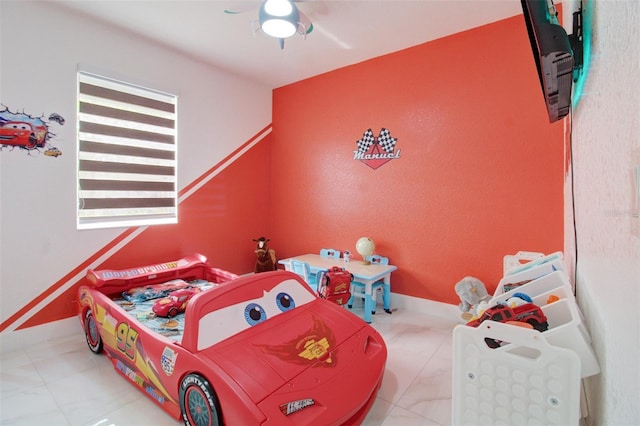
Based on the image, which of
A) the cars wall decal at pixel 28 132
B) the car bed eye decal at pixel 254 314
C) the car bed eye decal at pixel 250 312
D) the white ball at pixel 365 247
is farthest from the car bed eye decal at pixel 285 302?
the cars wall decal at pixel 28 132

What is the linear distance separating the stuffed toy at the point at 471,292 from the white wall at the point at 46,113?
3098 mm

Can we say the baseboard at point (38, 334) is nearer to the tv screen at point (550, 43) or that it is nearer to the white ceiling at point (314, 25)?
the white ceiling at point (314, 25)

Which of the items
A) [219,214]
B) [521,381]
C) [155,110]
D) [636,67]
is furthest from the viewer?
[219,214]

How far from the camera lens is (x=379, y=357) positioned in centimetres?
183

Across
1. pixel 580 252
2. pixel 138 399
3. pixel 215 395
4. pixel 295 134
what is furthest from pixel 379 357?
pixel 295 134

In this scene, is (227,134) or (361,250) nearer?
(361,250)

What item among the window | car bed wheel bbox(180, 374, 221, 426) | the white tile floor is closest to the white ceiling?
the window

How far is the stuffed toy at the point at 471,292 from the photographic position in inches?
105

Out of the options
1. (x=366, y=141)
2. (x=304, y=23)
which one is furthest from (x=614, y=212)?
(x=366, y=141)

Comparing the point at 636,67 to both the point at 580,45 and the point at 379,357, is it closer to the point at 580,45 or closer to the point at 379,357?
the point at 580,45

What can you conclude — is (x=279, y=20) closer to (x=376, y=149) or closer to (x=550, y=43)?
(x=376, y=149)

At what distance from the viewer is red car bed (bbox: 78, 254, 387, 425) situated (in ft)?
4.58

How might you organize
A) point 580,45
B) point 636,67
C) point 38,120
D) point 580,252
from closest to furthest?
point 636,67 < point 580,45 < point 580,252 < point 38,120

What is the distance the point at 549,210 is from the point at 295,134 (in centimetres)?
284
